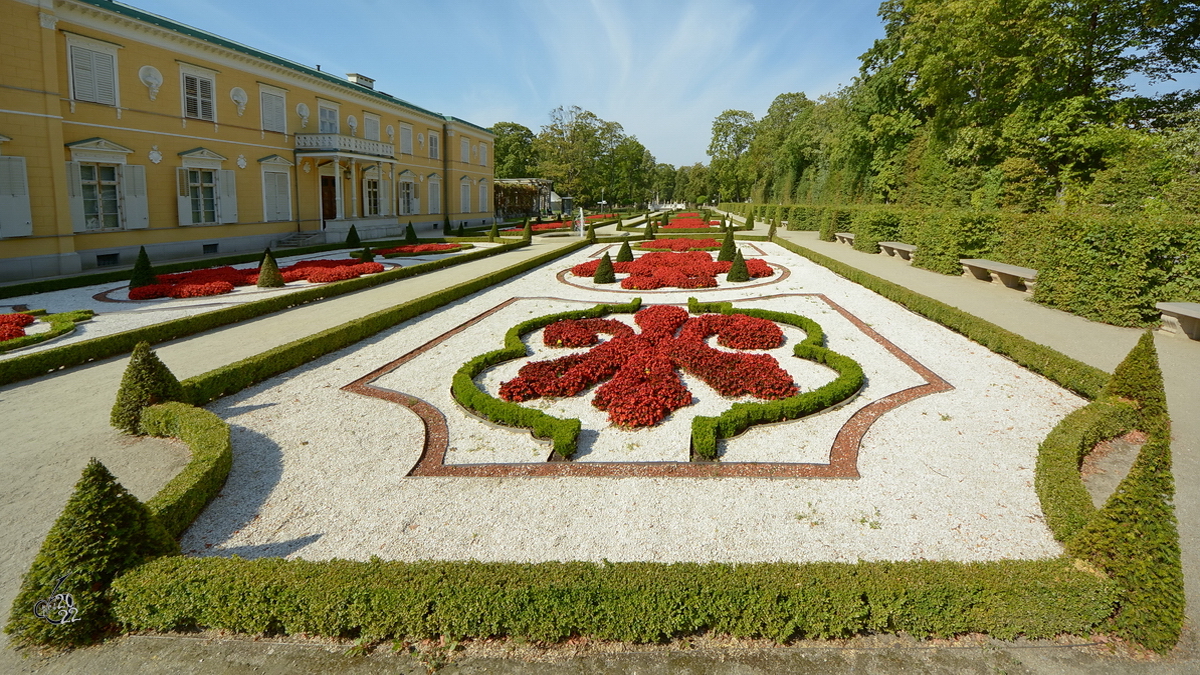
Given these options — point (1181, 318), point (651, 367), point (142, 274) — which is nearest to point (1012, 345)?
point (1181, 318)

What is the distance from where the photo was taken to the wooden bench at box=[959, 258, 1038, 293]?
566 inches

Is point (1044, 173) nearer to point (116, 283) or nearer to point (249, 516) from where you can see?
point (249, 516)

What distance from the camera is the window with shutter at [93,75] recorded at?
62.2ft

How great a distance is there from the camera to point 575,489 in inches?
223

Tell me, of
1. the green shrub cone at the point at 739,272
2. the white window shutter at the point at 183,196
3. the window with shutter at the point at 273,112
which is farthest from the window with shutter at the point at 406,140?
the green shrub cone at the point at 739,272

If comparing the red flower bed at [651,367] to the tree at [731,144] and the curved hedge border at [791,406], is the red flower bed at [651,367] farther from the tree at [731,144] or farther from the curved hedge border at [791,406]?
the tree at [731,144]

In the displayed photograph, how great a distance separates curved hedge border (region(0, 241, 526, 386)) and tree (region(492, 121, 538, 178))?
60302mm

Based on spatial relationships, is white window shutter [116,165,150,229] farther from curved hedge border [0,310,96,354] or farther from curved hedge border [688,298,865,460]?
curved hedge border [688,298,865,460]

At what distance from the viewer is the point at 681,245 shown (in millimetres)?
26484

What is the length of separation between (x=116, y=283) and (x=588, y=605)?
64.4 feet

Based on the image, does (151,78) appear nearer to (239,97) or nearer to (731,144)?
(239,97)

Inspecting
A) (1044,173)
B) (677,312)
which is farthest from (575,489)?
(1044,173)

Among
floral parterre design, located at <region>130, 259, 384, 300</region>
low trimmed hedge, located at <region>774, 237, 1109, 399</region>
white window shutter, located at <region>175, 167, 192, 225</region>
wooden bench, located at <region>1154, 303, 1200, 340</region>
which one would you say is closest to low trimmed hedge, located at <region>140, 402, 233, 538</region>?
low trimmed hedge, located at <region>774, 237, 1109, 399</region>

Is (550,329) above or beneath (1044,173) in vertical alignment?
beneath
